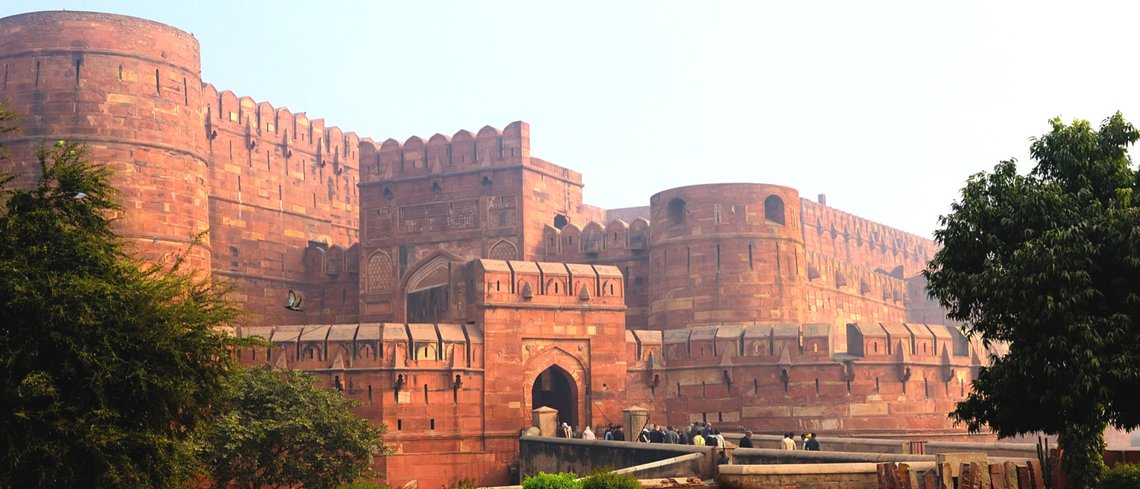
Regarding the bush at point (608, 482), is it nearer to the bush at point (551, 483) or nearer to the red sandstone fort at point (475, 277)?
the bush at point (551, 483)

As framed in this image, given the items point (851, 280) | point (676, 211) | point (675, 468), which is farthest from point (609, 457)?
point (851, 280)

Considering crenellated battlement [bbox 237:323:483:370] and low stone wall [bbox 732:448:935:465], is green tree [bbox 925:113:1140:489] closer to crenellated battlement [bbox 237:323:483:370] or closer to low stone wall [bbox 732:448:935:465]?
low stone wall [bbox 732:448:935:465]

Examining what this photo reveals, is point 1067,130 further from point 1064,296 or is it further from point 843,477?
point 843,477

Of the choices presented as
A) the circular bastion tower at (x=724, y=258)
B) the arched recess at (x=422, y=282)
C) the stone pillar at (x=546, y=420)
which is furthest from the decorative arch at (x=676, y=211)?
the stone pillar at (x=546, y=420)

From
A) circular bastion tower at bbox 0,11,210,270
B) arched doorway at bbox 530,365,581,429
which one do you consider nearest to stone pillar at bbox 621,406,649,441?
arched doorway at bbox 530,365,581,429

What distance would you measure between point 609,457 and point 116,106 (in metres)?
14.6

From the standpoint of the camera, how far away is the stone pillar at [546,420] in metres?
29.1

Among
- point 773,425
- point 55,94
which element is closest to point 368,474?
point 773,425

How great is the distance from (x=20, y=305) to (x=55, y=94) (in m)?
20.0

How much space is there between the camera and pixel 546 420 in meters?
29.3

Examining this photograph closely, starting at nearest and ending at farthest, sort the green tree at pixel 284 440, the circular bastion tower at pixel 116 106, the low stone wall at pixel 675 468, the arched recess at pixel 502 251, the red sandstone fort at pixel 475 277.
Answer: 1. the low stone wall at pixel 675 468
2. the green tree at pixel 284 440
3. the red sandstone fort at pixel 475 277
4. the circular bastion tower at pixel 116 106
5. the arched recess at pixel 502 251

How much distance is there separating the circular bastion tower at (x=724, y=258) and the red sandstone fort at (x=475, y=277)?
50 mm

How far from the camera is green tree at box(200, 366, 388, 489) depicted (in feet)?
76.7

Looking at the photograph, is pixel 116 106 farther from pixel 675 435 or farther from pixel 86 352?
pixel 86 352
